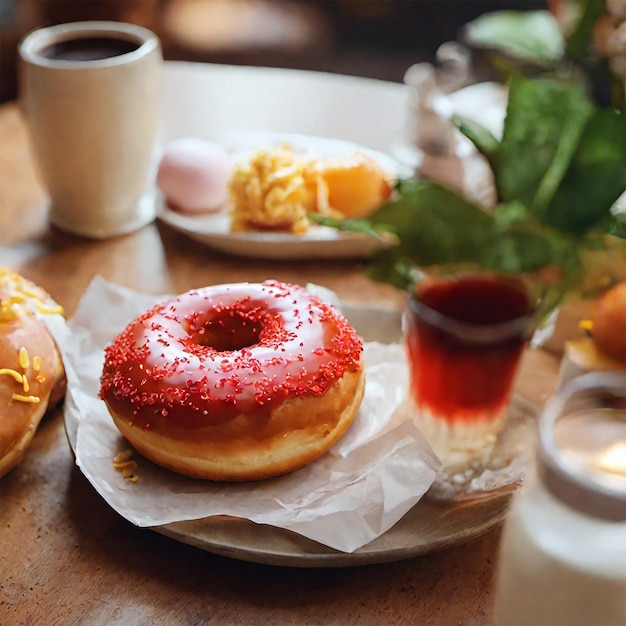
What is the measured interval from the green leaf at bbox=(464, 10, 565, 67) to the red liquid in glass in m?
1.12

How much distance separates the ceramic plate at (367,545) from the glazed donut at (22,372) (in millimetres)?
184

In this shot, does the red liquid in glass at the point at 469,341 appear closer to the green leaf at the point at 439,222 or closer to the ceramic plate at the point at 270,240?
the green leaf at the point at 439,222

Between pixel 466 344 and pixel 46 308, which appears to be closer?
pixel 466 344

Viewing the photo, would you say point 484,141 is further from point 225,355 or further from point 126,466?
point 126,466

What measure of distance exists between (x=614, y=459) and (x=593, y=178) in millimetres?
220

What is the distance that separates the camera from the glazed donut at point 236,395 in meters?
0.79

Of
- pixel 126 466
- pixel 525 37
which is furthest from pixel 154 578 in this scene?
pixel 525 37

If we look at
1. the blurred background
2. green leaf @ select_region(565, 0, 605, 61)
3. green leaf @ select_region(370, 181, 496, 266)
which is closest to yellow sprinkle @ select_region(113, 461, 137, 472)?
green leaf @ select_region(370, 181, 496, 266)

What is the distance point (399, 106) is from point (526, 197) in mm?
1085

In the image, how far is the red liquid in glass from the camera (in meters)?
0.74

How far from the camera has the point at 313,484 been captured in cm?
82

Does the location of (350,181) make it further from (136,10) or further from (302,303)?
(136,10)

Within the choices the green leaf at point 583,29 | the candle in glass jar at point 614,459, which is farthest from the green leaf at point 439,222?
the green leaf at point 583,29

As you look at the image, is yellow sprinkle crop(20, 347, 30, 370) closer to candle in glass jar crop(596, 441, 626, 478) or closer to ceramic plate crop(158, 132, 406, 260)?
ceramic plate crop(158, 132, 406, 260)
